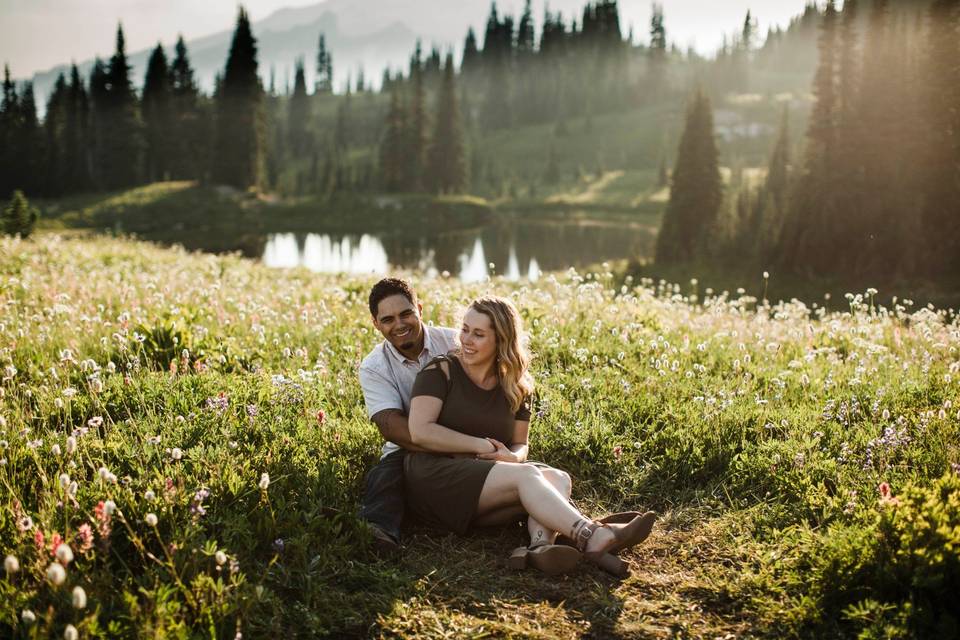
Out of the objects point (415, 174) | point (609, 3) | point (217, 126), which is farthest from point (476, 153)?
point (609, 3)

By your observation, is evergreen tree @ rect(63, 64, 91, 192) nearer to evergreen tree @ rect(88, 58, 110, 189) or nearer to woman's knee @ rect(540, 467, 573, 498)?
evergreen tree @ rect(88, 58, 110, 189)

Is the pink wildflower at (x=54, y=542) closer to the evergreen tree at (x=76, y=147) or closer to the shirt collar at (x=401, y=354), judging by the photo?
the shirt collar at (x=401, y=354)

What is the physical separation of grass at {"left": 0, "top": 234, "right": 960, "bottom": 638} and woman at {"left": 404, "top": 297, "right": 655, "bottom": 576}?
30 centimetres

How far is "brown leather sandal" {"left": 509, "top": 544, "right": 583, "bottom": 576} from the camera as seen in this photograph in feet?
16.7

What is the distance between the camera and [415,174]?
93500 millimetres

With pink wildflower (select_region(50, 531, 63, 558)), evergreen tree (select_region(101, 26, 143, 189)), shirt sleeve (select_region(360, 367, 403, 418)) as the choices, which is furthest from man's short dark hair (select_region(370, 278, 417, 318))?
evergreen tree (select_region(101, 26, 143, 189))

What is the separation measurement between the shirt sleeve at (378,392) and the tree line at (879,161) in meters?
33.1

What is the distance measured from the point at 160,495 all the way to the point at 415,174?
9074cm

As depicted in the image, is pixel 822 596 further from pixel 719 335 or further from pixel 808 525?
pixel 719 335

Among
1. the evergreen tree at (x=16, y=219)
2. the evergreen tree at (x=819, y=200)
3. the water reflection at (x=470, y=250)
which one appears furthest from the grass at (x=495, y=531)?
the evergreen tree at (x=819, y=200)

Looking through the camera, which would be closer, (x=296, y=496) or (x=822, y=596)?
(x=822, y=596)

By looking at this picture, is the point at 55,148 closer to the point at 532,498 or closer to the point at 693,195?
the point at 693,195

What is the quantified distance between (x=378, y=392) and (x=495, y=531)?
1.52m

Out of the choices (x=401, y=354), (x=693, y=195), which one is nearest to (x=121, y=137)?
(x=693, y=195)
